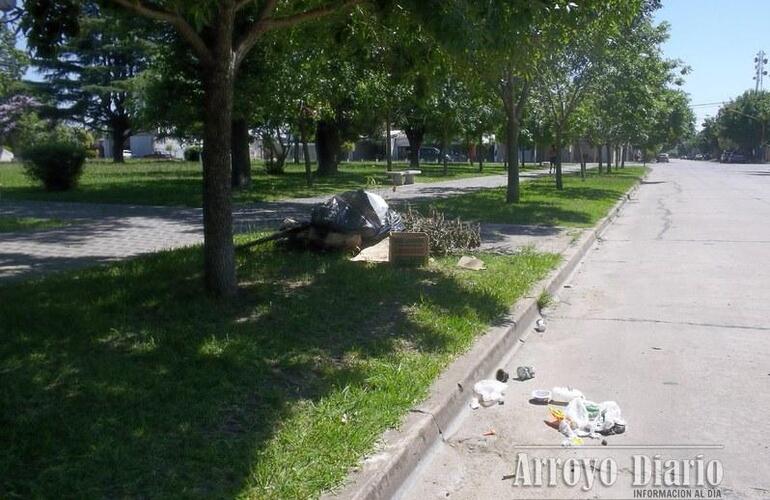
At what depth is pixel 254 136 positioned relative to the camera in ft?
106

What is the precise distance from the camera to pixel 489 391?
576cm

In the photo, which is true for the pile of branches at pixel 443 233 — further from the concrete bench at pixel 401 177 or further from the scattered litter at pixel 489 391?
the concrete bench at pixel 401 177

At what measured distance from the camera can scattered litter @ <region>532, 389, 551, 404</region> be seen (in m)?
5.62

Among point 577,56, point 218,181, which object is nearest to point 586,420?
point 218,181

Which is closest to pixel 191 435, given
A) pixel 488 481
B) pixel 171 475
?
pixel 171 475

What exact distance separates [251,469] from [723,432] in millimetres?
3053

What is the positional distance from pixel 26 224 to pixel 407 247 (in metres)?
7.45

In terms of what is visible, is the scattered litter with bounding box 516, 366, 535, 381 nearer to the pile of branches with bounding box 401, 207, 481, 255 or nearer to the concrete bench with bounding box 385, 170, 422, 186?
the pile of branches with bounding box 401, 207, 481, 255

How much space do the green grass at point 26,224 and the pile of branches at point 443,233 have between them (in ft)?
20.9

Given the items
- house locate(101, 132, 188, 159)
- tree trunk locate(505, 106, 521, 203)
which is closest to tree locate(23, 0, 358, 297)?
tree trunk locate(505, 106, 521, 203)

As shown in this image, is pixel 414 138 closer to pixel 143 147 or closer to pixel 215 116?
pixel 143 147

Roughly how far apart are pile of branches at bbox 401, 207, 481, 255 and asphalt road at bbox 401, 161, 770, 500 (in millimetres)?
1617

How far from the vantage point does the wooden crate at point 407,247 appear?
948 centimetres

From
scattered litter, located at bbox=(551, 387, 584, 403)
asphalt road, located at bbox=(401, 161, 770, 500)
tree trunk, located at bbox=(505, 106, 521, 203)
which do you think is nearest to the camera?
asphalt road, located at bbox=(401, 161, 770, 500)
